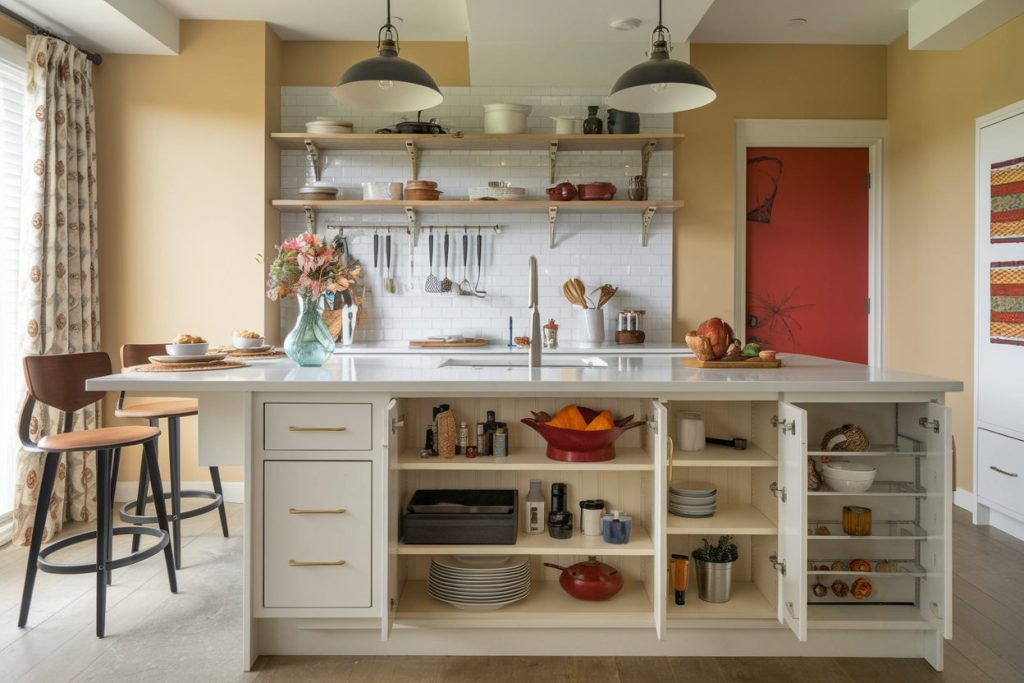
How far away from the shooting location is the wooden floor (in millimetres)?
2426

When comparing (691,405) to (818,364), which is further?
(818,364)

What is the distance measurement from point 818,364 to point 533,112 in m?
2.84

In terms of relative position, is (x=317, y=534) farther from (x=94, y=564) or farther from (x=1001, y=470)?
(x=1001, y=470)

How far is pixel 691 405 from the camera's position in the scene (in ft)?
9.19

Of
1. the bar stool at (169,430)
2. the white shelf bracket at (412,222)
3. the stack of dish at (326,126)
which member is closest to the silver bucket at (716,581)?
the bar stool at (169,430)

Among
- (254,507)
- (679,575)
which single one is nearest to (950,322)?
(679,575)

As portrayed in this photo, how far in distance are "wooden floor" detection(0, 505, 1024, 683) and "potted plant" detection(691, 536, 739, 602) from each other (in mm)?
217

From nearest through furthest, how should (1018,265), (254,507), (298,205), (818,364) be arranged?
1. (254,507)
2. (818,364)
3. (1018,265)
4. (298,205)

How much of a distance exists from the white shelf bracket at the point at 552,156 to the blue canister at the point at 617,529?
2.89m

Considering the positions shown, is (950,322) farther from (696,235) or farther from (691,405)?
(691,405)

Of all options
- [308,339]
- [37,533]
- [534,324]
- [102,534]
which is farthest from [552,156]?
[37,533]

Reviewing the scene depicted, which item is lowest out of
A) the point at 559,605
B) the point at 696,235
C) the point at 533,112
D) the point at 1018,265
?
the point at 559,605

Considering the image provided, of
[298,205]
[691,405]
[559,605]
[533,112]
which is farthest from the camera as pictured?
[533,112]

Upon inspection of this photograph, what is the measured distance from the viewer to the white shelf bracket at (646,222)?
4.87 meters
